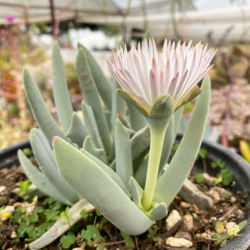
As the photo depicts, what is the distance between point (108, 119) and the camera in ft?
1.79

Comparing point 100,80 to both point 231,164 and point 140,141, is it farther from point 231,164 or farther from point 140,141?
point 231,164

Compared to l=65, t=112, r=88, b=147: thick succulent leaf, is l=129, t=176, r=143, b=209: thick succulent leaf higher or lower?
lower

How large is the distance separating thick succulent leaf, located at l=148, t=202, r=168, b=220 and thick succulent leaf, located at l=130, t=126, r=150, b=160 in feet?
0.33

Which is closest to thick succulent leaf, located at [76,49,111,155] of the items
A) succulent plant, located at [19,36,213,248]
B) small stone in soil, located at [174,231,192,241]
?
succulent plant, located at [19,36,213,248]

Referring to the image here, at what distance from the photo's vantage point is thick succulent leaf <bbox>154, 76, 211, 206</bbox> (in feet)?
1.23

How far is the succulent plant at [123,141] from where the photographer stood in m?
0.25

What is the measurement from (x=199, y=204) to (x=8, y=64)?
2001 millimetres

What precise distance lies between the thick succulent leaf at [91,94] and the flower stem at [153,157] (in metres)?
0.17

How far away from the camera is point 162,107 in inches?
9.8

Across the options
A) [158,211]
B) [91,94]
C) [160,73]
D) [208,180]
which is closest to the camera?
[160,73]

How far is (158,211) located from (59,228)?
17 centimetres

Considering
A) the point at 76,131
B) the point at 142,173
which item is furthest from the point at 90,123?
the point at 142,173

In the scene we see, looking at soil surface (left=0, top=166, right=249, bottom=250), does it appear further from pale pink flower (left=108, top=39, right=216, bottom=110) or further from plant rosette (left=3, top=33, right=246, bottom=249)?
pale pink flower (left=108, top=39, right=216, bottom=110)

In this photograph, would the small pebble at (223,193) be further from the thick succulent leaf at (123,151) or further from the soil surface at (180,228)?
the thick succulent leaf at (123,151)
